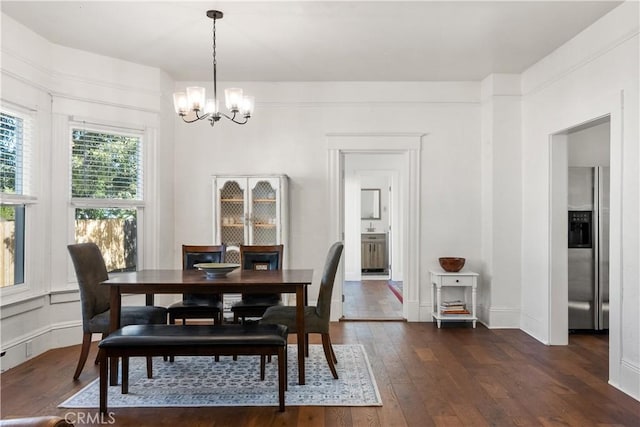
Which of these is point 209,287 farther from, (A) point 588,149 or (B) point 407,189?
(A) point 588,149

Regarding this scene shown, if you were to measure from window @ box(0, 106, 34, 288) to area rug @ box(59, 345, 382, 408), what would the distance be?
1272 mm

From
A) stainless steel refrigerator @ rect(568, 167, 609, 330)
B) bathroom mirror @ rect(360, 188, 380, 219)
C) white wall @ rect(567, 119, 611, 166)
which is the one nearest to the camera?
stainless steel refrigerator @ rect(568, 167, 609, 330)

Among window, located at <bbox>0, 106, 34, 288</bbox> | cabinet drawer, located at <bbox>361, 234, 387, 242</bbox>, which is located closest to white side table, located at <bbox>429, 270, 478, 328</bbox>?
window, located at <bbox>0, 106, 34, 288</bbox>

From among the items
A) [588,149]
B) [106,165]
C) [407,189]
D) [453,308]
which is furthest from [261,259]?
[588,149]

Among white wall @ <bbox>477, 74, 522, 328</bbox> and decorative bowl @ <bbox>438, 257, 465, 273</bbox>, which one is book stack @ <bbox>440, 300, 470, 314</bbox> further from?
decorative bowl @ <bbox>438, 257, 465, 273</bbox>

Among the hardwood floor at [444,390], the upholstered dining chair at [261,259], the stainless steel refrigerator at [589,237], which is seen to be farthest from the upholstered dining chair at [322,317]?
the stainless steel refrigerator at [589,237]

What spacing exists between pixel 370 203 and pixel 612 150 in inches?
239

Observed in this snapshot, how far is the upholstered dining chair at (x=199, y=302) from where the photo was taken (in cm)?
363

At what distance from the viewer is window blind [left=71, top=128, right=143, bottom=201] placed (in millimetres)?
4207

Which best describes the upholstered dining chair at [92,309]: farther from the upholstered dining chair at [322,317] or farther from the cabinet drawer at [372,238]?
the cabinet drawer at [372,238]

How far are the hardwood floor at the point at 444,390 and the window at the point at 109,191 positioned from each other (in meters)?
1.02

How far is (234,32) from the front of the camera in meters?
3.72

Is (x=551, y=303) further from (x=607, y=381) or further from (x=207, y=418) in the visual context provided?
(x=207, y=418)

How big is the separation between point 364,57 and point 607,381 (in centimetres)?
340
